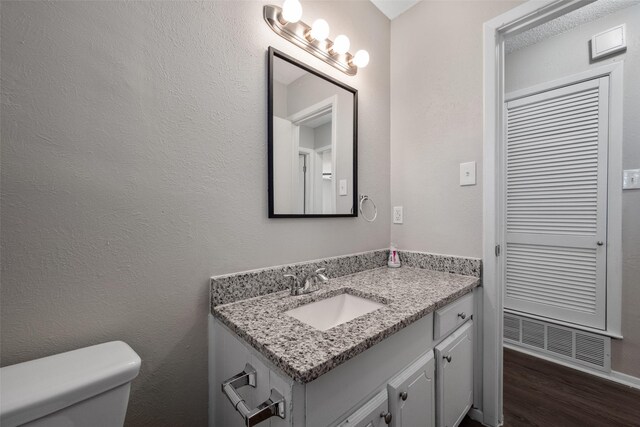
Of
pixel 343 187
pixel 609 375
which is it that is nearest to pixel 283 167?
pixel 343 187

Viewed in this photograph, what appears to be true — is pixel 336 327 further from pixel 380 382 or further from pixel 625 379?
pixel 625 379

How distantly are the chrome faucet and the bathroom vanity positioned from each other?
0.11 feet

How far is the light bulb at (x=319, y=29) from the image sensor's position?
1156 millimetres

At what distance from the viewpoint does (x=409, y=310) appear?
880 mm

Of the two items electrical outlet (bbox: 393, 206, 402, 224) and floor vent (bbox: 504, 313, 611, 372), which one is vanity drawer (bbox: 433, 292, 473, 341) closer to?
electrical outlet (bbox: 393, 206, 402, 224)

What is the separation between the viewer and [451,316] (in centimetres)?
110

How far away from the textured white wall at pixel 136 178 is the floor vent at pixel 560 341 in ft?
6.95

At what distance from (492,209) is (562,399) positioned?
1276 mm

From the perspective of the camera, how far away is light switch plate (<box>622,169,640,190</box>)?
62.8 inches

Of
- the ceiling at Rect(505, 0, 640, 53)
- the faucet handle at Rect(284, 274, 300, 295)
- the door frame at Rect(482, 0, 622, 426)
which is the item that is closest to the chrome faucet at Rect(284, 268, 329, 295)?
the faucet handle at Rect(284, 274, 300, 295)

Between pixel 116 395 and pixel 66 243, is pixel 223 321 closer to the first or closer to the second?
pixel 116 395

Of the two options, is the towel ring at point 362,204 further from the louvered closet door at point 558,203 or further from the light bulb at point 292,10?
the louvered closet door at point 558,203

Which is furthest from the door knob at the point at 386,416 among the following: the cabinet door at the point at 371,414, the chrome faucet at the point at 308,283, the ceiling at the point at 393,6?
the ceiling at the point at 393,6

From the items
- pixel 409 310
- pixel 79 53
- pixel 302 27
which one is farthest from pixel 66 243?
pixel 302 27
